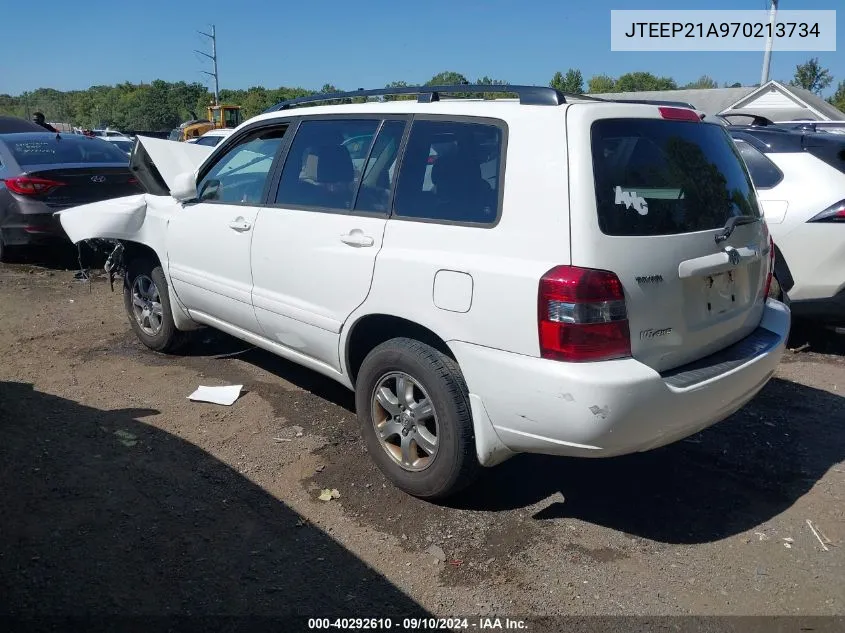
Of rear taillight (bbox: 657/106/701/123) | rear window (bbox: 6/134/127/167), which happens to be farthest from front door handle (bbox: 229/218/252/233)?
rear window (bbox: 6/134/127/167)

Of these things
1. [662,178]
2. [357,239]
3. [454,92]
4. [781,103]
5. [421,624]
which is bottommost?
[421,624]

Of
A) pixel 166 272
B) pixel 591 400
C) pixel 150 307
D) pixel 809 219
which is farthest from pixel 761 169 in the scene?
pixel 150 307

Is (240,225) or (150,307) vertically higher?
(240,225)

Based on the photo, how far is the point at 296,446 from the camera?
4133mm

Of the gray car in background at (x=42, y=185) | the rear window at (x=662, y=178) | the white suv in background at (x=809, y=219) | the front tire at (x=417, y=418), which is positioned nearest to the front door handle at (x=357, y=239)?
the front tire at (x=417, y=418)

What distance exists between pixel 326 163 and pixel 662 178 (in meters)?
1.84

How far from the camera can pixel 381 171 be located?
12.0ft

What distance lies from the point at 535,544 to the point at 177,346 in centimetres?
347

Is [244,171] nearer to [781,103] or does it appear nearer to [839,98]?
[781,103]

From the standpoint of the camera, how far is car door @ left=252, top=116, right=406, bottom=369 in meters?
3.61

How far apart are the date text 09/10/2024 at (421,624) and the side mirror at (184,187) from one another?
3.12m

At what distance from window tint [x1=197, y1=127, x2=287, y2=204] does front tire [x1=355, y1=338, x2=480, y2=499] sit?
1512mm

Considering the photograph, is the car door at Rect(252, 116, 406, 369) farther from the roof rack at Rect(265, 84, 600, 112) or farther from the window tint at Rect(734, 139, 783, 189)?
the window tint at Rect(734, 139, 783, 189)

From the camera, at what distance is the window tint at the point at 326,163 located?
381cm
